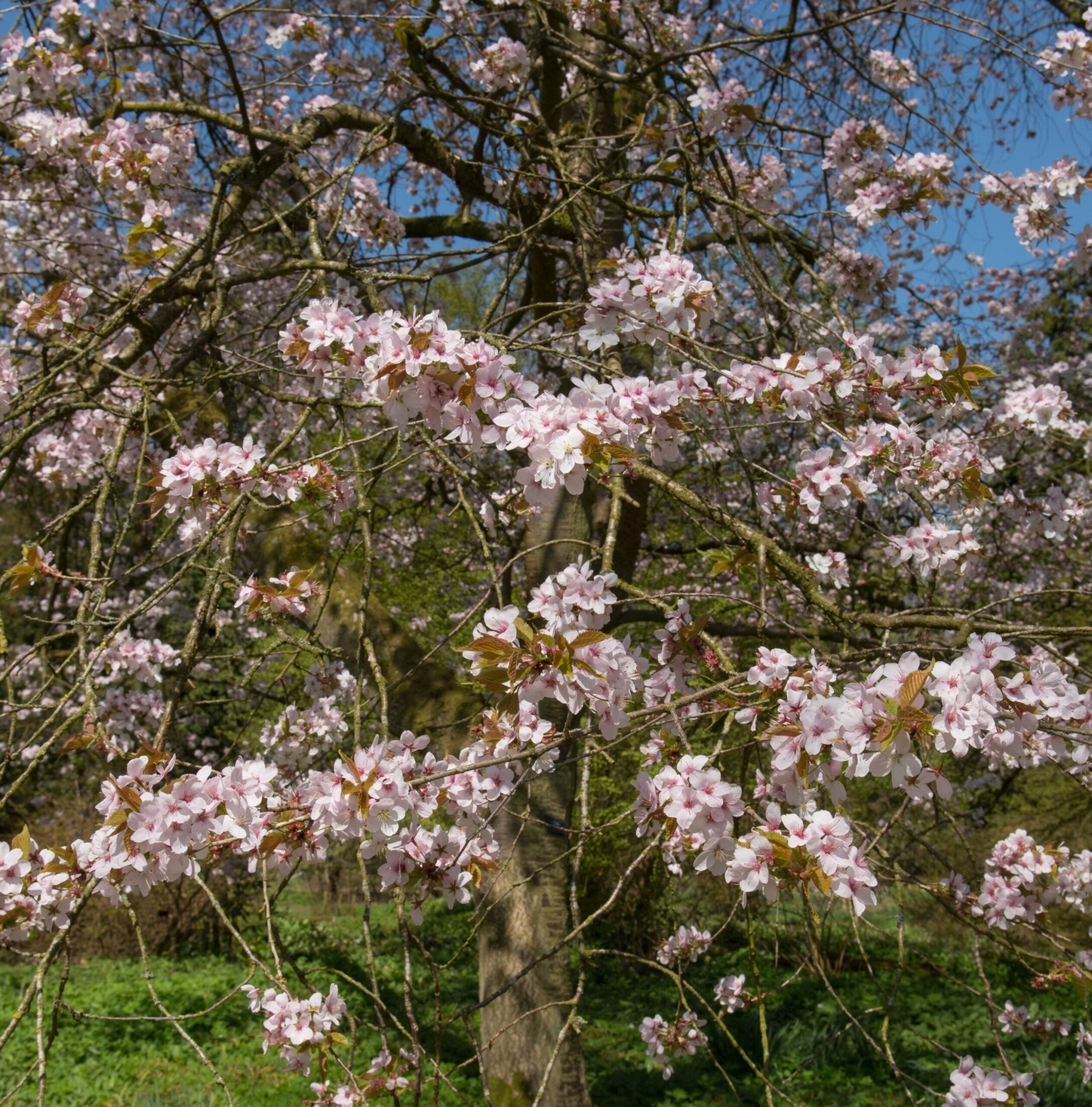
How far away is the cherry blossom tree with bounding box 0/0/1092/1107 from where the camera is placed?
128 centimetres

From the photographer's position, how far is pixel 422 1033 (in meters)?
4.87

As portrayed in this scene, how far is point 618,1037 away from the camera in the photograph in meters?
5.10

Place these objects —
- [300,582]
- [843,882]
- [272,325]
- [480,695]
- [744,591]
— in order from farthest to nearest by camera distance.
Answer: [744,591] → [480,695] → [272,325] → [300,582] → [843,882]

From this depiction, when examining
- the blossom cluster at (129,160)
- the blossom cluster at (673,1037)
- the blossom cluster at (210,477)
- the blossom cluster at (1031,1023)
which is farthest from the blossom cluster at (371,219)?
the blossom cluster at (1031,1023)

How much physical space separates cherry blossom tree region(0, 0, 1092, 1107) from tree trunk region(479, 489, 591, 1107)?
0.06ft

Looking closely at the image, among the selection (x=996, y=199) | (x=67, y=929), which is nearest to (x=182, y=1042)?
(x=67, y=929)

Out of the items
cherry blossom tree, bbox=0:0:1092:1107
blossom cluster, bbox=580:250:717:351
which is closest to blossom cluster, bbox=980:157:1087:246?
cherry blossom tree, bbox=0:0:1092:1107

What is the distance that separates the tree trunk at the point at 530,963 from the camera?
9.20ft

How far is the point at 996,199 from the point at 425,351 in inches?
99.0

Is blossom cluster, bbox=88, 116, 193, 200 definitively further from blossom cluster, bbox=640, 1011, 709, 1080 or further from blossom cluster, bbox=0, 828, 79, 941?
blossom cluster, bbox=640, 1011, 709, 1080

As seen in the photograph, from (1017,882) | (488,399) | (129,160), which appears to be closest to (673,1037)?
(1017,882)

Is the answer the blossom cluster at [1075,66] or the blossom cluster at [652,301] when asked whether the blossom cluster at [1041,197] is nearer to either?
the blossom cluster at [1075,66]

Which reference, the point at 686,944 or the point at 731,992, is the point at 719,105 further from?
the point at 731,992

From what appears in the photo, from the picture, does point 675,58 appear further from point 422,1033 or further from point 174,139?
point 422,1033
